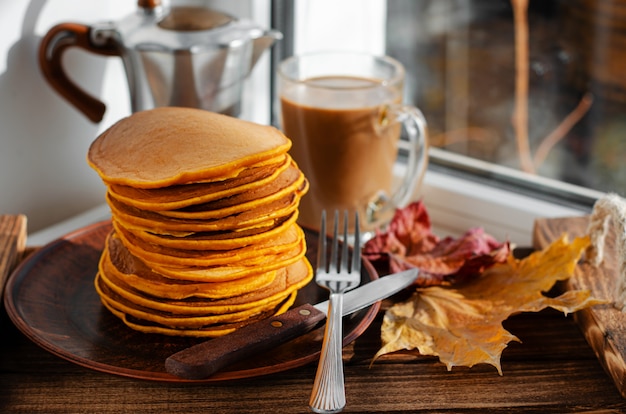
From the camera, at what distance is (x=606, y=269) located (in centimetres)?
86

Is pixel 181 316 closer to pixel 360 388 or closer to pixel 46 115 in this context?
pixel 360 388

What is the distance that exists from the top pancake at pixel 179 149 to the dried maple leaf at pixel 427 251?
0.76 feet

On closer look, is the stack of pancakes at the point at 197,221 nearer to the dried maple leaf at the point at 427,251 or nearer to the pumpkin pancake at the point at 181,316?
the pumpkin pancake at the point at 181,316

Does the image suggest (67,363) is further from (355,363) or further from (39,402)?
(355,363)

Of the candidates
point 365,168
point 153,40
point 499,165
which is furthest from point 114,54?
point 499,165

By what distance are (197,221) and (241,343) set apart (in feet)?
0.33

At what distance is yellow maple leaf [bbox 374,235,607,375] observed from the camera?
727 mm

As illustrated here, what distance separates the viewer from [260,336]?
68 cm

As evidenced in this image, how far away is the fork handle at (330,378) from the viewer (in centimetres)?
63

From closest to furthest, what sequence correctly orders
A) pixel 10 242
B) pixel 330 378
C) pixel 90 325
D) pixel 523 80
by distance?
pixel 330 378, pixel 90 325, pixel 10 242, pixel 523 80

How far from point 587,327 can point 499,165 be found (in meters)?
0.53

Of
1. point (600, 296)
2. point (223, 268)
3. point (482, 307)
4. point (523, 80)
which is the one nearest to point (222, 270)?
point (223, 268)

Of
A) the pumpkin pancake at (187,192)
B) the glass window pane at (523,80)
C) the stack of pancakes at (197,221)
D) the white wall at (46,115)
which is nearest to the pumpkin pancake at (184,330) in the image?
the stack of pancakes at (197,221)

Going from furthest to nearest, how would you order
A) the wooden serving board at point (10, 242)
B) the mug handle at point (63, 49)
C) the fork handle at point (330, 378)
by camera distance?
the mug handle at point (63, 49) → the wooden serving board at point (10, 242) → the fork handle at point (330, 378)
